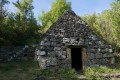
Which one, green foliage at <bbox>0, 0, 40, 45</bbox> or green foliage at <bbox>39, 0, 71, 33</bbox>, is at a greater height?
green foliage at <bbox>39, 0, 71, 33</bbox>

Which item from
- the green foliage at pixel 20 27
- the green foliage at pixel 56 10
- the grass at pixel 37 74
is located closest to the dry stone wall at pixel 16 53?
the green foliage at pixel 20 27

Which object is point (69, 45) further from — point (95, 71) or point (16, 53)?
point (16, 53)

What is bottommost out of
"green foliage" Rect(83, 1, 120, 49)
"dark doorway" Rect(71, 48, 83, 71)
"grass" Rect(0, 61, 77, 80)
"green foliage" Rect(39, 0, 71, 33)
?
"grass" Rect(0, 61, 77, 80)

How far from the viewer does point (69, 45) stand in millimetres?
14664

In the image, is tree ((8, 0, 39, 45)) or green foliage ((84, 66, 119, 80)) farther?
tree ((8, 0, 39, 45))

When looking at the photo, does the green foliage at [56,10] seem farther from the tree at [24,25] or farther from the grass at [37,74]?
the grass at [37,74]

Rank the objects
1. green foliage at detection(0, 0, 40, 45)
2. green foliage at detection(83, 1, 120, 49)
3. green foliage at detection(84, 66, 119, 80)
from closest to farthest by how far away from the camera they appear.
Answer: green foliage at detection(84, 66, 119, 80) → green foliage at detection(83, 1, 120, 49) → green foliage at detection(0, 0, 40, 45)

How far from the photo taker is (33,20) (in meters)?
25.6

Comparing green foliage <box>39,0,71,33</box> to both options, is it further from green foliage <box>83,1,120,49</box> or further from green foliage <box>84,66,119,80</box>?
green foliage <box>84,66,119,80</box>

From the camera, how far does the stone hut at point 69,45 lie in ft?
47.7

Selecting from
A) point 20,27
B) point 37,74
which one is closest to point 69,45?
point 37,74

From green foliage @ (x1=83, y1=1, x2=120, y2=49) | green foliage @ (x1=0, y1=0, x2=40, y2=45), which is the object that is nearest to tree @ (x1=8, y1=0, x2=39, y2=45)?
green foliage @ (x1=0, y1=0, x2=40, y2=45)

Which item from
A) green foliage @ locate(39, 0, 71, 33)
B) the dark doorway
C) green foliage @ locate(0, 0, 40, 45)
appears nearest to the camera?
the dark doorway

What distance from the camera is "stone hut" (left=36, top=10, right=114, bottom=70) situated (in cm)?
1454
